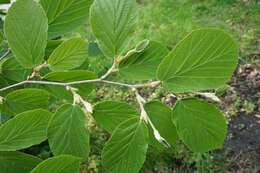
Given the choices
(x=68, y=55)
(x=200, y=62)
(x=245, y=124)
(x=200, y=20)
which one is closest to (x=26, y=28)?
(x=68, y=55)

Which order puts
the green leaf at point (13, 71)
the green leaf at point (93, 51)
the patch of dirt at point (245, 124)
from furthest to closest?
the patch of dirt at point (245, 124) < the green leaf at point (93, 51) < the green leaf at point (13, 71)

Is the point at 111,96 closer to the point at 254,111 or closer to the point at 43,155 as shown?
the point at 43,155

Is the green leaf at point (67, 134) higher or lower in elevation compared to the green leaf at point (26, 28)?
lower

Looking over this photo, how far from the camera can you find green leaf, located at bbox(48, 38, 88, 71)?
506mm

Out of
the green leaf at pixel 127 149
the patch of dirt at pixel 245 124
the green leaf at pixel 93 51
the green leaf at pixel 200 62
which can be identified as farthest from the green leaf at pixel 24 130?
the patch of dirt at pixel 245 124

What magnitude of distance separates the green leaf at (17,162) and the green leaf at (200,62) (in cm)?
29

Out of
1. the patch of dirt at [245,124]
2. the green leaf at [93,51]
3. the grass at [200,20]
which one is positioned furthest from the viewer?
the grass at [200,20]

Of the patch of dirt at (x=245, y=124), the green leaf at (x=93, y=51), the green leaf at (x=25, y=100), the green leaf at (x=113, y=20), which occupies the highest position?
the green leaf at (x=113, y=20)

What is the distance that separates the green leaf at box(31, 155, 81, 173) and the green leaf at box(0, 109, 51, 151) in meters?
0.10

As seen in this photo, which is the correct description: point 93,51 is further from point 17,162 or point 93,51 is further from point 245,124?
point 245,124

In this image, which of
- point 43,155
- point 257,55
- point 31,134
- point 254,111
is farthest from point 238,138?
point 31,134

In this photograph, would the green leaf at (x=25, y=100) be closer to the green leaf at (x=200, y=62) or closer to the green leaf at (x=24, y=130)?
the green leaf at (x=24, y=130)

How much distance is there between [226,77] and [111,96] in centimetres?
281

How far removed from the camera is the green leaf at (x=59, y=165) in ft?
1.15
